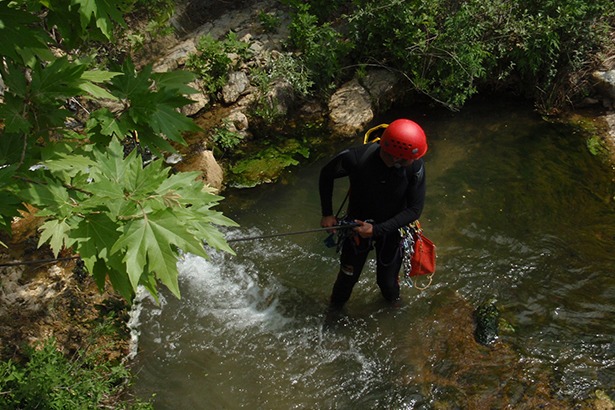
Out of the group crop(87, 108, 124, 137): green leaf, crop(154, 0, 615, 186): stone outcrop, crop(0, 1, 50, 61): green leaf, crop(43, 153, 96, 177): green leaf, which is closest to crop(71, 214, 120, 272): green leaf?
crop(43, 153, 96, 177): green leaf

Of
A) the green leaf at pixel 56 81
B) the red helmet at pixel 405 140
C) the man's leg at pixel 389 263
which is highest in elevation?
the green leaf at pixel 56 81

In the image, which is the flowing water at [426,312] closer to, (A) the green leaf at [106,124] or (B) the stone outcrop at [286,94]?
(B) the stone outcrop at [286,94]

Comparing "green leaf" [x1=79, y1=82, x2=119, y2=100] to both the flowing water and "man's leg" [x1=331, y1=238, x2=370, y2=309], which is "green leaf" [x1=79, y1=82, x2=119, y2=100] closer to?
"man's leg" [x1=331, y1=238, x2=370, y2=309]

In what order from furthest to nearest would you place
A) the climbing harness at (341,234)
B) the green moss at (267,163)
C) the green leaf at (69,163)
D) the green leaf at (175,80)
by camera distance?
the green moss at (267,163) → the climbing harness at (341,234) → the green leaf at (175,80) → the green leaf at (69,163)

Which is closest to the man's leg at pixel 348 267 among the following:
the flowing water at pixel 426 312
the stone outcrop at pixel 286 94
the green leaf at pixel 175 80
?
the flowing water at pixel 426 312

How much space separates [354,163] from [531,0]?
5836 mm

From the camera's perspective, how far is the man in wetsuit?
3.54m

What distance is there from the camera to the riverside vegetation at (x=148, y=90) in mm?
1935

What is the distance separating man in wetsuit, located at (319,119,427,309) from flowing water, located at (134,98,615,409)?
1204 millimetres

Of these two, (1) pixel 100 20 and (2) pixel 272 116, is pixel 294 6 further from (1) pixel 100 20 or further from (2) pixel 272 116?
(1) pixel 100 20

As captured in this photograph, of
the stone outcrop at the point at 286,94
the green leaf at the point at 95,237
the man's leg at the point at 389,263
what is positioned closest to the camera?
the green leaf at the point at 95,237

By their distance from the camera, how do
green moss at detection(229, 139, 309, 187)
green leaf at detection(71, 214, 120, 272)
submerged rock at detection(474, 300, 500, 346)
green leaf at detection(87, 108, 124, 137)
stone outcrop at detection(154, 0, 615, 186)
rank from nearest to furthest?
green leaf at detection(71, 214, 120, 272), green leaf at detection(87, 108, 124, 137), submerged rock at detection(474, 300, 500, 346), green moss at detection(229, 139, 309, 187), stone outcrop at detection(154, 0, 615, 186)

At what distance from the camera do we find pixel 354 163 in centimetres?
390

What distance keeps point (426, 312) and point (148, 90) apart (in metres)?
4.07
